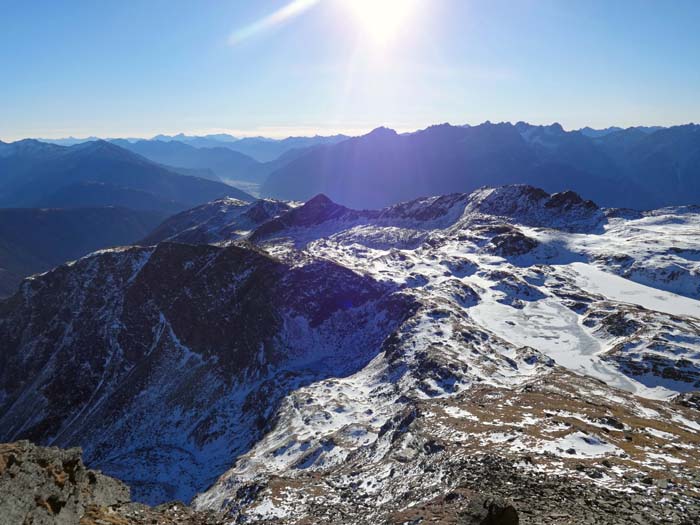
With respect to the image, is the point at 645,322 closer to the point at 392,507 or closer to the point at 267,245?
the point at 392,507

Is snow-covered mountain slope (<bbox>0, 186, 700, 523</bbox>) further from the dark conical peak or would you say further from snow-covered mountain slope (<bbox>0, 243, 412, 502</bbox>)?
the dark conical peak

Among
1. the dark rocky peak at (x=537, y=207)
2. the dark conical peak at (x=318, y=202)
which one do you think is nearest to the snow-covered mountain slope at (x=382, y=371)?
the dark rocky peak at (x=537, y=207)

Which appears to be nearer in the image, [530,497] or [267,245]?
[530,497]

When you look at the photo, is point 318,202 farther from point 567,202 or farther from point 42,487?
point 42,487

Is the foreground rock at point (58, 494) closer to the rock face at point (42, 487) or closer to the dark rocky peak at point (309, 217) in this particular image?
the rock face at point (42, 487)

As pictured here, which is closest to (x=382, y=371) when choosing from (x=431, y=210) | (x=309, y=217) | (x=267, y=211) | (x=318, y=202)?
(x=309, y=217)

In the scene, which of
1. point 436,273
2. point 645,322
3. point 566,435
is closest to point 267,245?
point 436,273

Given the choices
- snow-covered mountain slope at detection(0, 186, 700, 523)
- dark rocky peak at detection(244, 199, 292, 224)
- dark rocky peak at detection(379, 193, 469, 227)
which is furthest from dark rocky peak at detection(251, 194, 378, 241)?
dark rocky peak at detection(244, 199, 292, 224)
